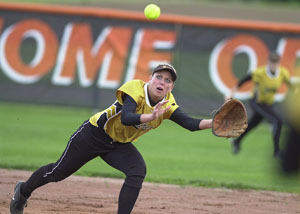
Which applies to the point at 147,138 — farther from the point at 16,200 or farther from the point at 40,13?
the point at 16,200

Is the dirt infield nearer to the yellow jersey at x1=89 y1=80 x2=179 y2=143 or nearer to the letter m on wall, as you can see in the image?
the yellow jersey at x1=89 y1=80 x2=179 y2=143

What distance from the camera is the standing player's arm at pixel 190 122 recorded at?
538cm

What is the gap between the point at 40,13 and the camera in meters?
15.0

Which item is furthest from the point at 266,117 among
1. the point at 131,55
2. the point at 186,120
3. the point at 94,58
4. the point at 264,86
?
the point at 186,120

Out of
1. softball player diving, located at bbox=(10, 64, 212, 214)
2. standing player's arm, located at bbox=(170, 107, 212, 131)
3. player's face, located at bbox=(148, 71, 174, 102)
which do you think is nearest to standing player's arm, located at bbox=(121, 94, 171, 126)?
softball player diving, located at bbox=(10, 64, 212, 214)

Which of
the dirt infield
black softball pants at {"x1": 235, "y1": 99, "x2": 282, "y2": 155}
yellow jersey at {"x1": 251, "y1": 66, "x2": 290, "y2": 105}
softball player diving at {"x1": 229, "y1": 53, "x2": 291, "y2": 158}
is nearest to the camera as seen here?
the dirt infield

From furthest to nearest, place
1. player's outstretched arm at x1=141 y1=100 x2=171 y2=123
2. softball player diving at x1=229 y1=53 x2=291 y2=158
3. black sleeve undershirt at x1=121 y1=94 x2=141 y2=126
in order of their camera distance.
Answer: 1. softball player diving at x1=229 y1=53 x2=291 y2=158
2. black sleeve undershirt at x1=121 y1=94 x2=141 y2=126
3. player's outstretched arm at x1=141 y1=100 x2=171 y2=123

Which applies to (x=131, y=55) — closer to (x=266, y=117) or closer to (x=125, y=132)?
(x=266, y=117)

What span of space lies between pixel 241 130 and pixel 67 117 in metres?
8.85

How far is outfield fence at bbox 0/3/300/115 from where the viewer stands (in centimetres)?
1438

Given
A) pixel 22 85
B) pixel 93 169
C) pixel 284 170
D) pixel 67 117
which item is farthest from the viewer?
pixel 22 85

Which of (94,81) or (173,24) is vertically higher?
(173,24)

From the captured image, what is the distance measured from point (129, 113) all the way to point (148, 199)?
2383mm

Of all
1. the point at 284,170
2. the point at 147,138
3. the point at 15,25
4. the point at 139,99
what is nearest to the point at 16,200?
the point at 139,99
